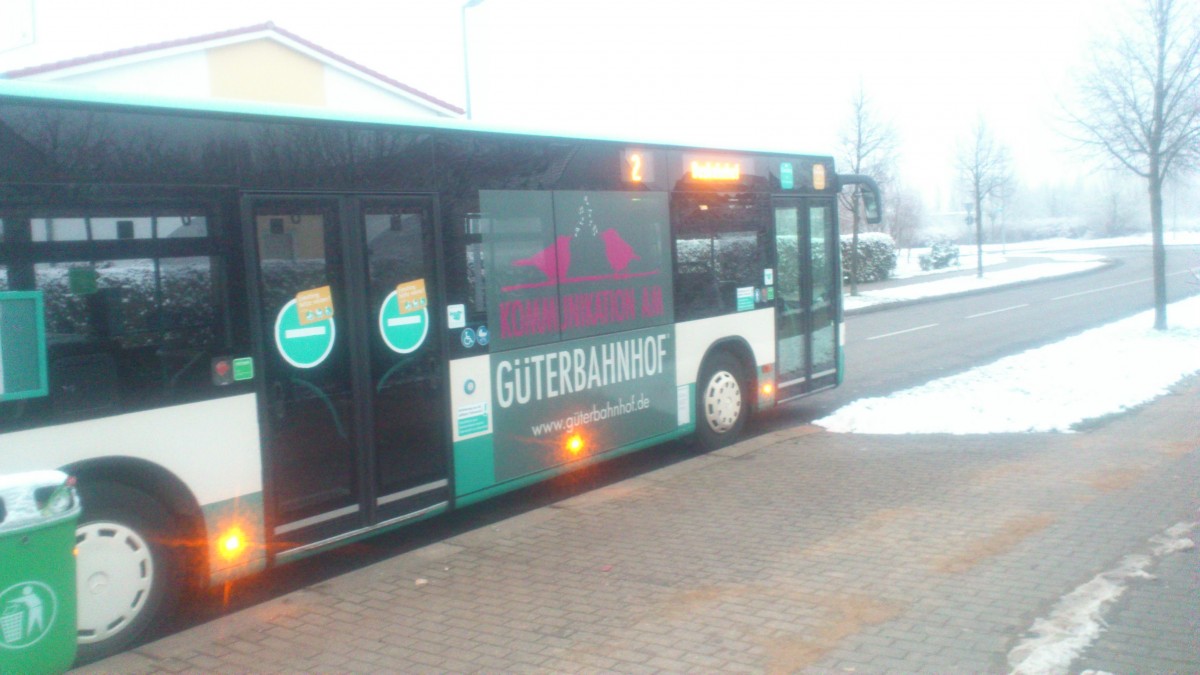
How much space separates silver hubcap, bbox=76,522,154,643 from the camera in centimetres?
523

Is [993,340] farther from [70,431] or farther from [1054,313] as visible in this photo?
[70,431]

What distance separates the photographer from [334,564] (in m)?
7.06

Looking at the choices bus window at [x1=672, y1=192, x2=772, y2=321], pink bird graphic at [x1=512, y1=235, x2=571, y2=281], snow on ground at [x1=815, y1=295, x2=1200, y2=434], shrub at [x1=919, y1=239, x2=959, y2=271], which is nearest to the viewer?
pink bird graphic at [x1=512, y1=235, x2=571, y2=281]

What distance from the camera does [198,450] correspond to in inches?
226

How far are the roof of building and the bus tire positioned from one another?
13.8 meters

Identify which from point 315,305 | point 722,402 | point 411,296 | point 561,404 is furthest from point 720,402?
point 315,305

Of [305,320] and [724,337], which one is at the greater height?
[305,320]

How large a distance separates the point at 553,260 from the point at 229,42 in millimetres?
16713

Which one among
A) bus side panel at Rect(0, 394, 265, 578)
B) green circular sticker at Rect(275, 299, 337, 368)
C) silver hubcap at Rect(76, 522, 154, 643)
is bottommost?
silver hubcap at Rect(76, 522, 154, 643)

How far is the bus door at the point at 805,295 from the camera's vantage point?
37.0ft

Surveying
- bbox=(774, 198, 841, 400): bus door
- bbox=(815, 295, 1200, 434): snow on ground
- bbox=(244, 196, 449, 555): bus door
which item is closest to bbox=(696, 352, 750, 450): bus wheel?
bbox=(774, 198, 841, 400): bus door

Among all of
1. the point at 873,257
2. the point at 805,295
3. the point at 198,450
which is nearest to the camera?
the point at 198,450

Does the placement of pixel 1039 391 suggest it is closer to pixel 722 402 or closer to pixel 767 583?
pixel 722 402

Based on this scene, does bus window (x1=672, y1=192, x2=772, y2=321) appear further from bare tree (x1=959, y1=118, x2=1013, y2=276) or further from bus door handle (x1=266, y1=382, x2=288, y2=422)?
bare tree (x1=959, y1=118, x2=1013, y2=276)
